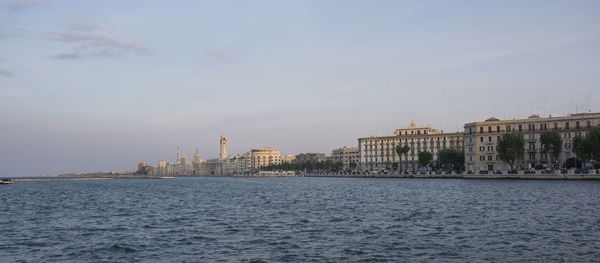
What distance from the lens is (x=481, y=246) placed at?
81.3ft

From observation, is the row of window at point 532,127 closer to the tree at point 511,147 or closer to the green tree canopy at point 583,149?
the tree at point 511,147

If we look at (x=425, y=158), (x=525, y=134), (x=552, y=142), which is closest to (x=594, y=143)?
(x=552, y=142)

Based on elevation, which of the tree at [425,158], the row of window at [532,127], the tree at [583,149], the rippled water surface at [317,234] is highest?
the row of window at [532,127]

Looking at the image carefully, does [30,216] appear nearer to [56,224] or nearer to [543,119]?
[56,224]

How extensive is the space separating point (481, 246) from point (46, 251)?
69.2 feet

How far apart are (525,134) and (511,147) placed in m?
13.1

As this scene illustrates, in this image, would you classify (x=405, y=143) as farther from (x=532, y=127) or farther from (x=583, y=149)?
(x=583, y=149)

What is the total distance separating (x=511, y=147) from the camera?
351ft

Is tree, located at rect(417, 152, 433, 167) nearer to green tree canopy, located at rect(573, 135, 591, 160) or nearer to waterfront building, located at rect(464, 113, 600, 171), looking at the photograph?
waterfront building, located at rect(464, 113, 600, 171)

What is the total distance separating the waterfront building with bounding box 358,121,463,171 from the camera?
16625 cm

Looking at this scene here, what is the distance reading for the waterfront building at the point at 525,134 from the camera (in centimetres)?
11044

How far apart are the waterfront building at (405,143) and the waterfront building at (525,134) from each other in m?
38.7

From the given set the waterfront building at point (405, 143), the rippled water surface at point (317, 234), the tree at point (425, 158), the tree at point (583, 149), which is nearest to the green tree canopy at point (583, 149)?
the tree at point (583, 149)

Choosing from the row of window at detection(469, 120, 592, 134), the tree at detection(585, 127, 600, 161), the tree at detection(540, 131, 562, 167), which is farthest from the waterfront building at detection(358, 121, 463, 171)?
the tree at detection(585, 127, 600, 161)
